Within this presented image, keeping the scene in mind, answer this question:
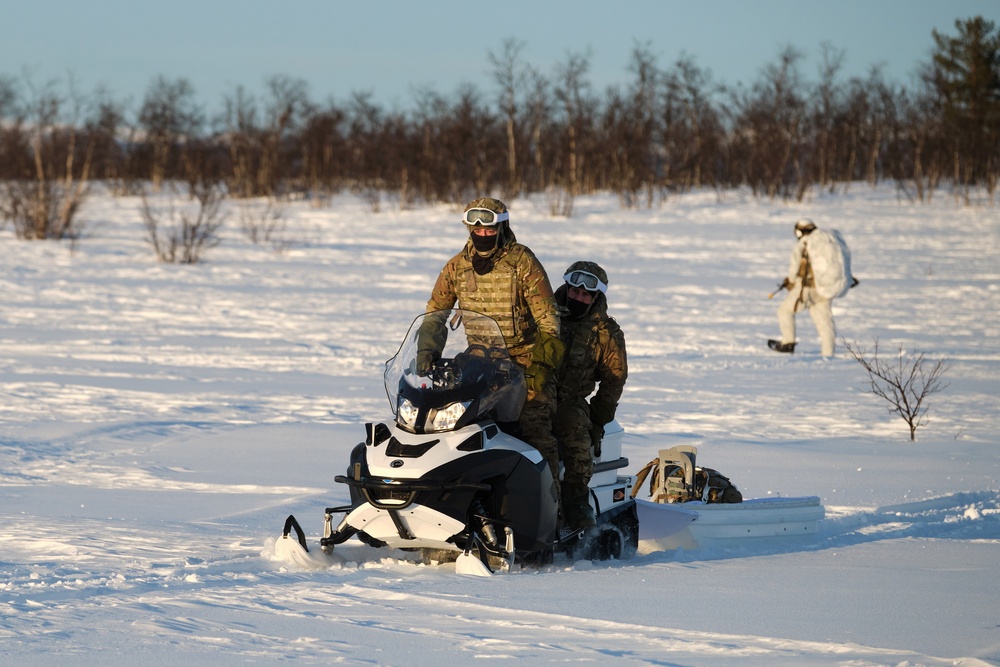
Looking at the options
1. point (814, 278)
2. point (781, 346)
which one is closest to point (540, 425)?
point (814, 278)

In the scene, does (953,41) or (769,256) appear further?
(953,41)

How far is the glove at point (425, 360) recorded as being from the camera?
4.98 meters

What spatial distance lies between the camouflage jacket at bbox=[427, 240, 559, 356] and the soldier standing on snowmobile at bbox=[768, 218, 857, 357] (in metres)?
7.99

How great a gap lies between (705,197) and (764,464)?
91.3 ft

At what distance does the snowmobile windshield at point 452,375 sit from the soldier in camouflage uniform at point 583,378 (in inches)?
15.5

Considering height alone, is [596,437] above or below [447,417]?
below

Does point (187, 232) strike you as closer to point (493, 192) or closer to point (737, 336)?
point (737, 336)

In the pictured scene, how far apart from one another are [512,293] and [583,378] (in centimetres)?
52

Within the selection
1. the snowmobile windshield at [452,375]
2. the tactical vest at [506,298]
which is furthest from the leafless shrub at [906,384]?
the snowmobile windshield at [452,375]

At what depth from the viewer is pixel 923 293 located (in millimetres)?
19359

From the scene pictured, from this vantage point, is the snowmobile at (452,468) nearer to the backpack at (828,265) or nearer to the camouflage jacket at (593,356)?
the camouflage jacket at (593,356)

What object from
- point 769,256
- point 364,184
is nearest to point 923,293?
point 769,256

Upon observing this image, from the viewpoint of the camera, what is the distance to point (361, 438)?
8.78 meters

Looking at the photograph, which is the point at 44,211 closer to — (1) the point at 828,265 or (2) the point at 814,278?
(2) the point at 814,278
